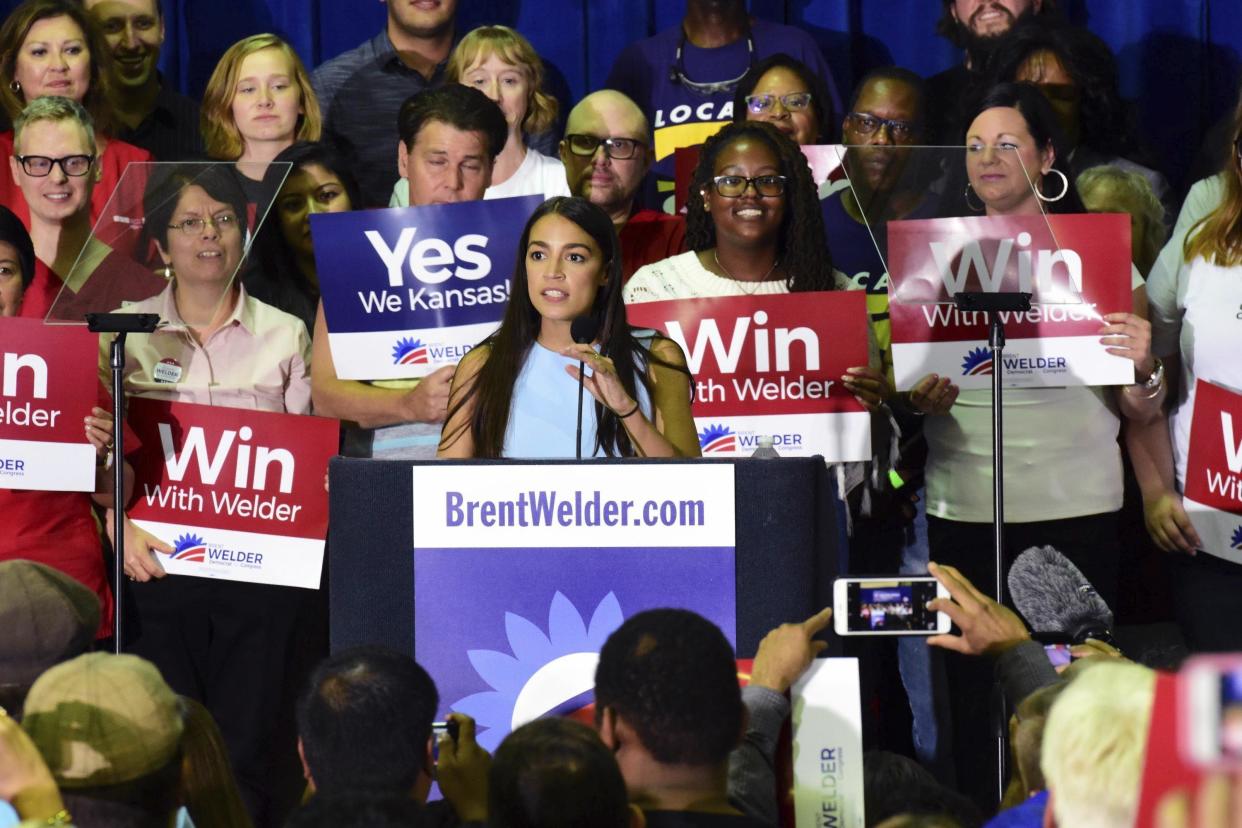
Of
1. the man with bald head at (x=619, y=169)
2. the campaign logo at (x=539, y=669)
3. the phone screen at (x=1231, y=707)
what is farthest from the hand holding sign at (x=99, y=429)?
the phone screen at (x=1231, y=707)

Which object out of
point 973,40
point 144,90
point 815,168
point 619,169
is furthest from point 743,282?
point 144,90

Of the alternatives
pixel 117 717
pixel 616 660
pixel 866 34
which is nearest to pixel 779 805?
pixel 616 660

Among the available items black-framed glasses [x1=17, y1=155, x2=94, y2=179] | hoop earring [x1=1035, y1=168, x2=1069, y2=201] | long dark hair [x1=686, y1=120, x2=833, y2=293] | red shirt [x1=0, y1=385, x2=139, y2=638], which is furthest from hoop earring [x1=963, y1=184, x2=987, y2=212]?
black-framed glasses [x1=17, y1=155, x2=94, y2=179]

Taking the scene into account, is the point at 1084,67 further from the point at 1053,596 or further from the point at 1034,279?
the point at 1053,596

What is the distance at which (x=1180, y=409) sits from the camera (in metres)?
4.88

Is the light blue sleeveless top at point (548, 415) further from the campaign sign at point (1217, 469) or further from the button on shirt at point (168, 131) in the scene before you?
the button on shirt at point (168, 131)

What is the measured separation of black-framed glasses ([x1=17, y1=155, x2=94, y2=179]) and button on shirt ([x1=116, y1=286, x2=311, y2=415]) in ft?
1.64

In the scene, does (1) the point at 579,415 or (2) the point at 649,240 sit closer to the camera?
(1) the point at 579,415

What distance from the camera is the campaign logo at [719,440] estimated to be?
4727 mm

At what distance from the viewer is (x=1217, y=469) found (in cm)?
467

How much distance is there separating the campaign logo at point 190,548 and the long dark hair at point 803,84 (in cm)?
198

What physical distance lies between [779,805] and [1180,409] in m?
2.32

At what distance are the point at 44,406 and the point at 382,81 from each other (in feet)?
5.95

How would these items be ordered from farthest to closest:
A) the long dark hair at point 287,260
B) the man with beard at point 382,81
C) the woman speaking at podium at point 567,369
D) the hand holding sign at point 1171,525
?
the man with beard at point 382,81, the long dark hair at point 287,260, the hand holding sign at point 1171,525, the woman speaking at podium at point 567,369
